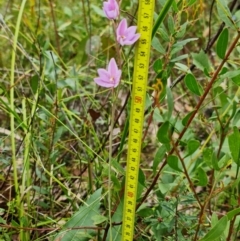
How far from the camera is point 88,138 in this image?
189 cm

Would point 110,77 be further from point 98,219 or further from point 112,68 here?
point 98,219

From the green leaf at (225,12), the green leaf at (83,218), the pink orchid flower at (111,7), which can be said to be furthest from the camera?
the green leaf at (83,218)

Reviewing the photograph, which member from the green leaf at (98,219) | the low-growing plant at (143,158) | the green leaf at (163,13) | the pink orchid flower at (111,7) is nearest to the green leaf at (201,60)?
the low-growing plant at (143,158)

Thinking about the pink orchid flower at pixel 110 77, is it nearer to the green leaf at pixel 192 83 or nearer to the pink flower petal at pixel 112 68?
the pink flower petal at pixel 112 68

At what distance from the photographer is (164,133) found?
120 cm

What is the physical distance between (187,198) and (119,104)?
115 cm

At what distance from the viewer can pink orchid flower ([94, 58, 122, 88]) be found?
118 centimetres

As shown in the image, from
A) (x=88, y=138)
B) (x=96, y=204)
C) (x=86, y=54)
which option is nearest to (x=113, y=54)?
(x=86, y=54)

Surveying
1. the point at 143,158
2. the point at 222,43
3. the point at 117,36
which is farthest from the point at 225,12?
the point at 143,158

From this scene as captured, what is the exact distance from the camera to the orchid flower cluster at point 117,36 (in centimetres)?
115

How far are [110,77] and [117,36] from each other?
0.31 feet

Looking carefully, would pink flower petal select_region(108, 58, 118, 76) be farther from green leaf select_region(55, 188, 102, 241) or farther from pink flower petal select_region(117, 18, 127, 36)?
green leaf select_region(55, 188, 102, 241)

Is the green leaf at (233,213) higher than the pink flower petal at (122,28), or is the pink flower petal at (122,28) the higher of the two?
the pink flower petal at (122,28)

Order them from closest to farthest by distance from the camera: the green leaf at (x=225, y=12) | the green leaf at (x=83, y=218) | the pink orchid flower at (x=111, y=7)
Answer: the pink orchid flower at (x=111, y=7) < the green leaf at (x=225, y=12) < the green leaf at (x=83, y=218)
